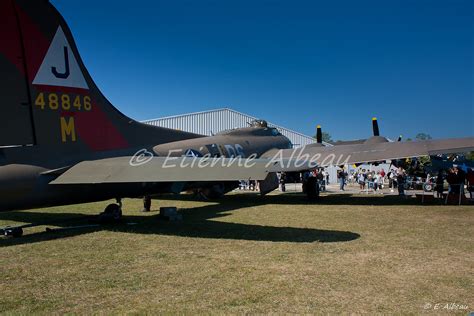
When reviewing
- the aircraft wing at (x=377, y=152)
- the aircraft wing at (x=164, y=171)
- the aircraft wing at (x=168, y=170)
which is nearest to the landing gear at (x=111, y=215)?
the aircraft wing at (x=168, y=170)

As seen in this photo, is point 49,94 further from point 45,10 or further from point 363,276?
point 363,276

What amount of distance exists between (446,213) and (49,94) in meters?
13.1

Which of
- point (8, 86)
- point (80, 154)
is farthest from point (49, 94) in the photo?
point (80, 154)

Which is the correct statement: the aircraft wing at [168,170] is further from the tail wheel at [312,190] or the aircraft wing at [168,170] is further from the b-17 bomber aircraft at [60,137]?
the tail wheel at [312,190]

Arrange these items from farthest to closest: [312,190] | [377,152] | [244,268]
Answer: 1. [312,190]
2. [377,152]
3. [244,268]

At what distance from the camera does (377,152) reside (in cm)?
1791

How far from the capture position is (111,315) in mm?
4430

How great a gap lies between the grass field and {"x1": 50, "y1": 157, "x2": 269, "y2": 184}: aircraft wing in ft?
4.81

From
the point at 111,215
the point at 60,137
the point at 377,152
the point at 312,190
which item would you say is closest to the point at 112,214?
the point at 111,215

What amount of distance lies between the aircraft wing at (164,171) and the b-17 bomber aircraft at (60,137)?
2 centimetres

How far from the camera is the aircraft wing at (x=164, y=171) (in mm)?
8209

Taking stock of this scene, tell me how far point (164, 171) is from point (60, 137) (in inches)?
137

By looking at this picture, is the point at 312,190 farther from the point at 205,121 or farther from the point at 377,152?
the point at 205,121

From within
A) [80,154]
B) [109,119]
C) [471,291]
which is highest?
[109,119]
